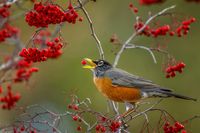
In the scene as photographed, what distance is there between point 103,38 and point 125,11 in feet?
2.62

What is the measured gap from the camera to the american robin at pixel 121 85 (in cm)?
619

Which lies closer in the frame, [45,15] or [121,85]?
[45,15]

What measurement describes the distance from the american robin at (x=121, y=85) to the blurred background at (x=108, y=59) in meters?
4.17

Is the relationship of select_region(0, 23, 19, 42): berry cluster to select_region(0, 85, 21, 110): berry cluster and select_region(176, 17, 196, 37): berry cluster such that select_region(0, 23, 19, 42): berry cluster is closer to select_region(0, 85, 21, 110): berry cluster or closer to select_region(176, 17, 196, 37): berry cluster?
select_region(0, 85, 21, 110): berry cluster

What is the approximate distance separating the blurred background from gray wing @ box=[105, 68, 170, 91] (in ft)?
13.7

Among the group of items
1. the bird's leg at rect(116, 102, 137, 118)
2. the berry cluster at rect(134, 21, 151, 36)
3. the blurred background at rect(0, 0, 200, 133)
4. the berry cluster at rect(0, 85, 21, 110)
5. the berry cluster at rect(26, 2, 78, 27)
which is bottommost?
the blurred background at rect(0, 0, 200, 133)

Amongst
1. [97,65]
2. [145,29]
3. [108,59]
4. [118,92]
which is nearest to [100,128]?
[118,92]

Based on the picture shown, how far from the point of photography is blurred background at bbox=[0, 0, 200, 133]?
1107 cm

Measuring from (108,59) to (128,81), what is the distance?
443 cm

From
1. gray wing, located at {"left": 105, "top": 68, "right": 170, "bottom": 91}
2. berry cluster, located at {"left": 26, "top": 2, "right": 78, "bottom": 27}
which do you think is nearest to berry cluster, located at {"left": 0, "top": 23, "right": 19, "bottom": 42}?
gray wing, located at {"left": 105, "top": 68, "right": 170, "bottom": 91}

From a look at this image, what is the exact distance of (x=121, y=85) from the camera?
21.2ft

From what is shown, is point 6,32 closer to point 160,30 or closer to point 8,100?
point 8,100

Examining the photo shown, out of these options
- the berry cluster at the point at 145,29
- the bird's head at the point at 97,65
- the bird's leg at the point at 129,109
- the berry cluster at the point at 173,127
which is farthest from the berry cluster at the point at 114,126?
the berry cluster at the point at 145,29

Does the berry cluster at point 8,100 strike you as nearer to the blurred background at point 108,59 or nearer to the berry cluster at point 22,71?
the berry cluster at point 22,71
